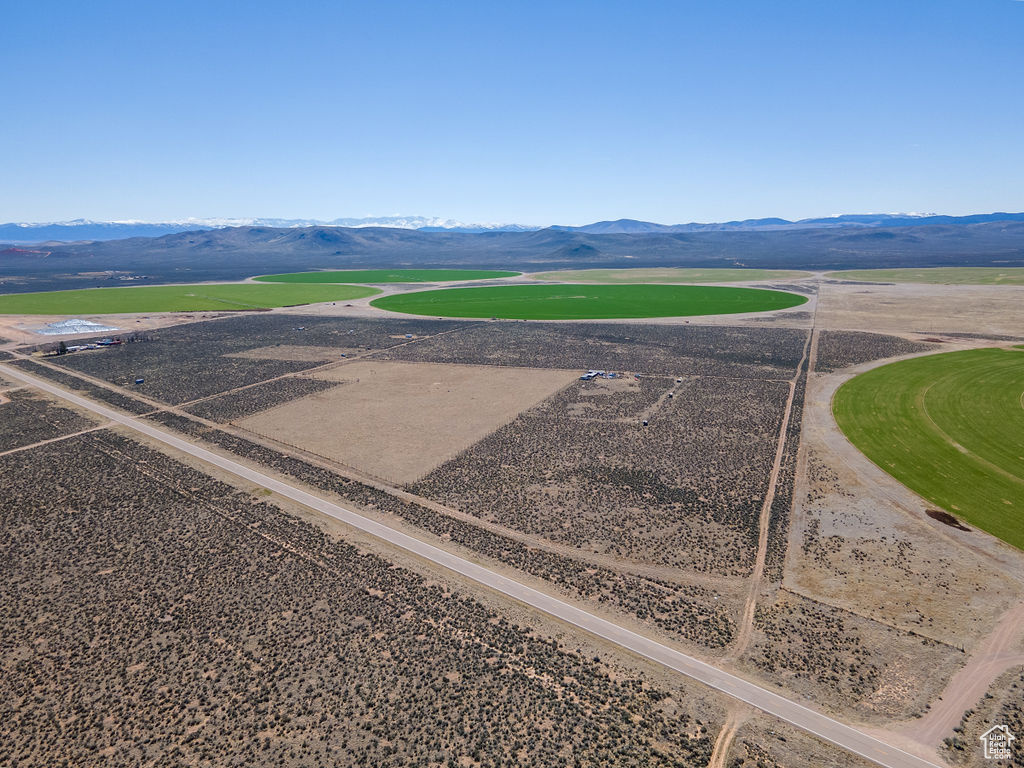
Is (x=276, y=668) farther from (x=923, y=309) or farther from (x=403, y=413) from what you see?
(x=923, y=309)

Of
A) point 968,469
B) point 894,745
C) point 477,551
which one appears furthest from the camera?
point 968,469

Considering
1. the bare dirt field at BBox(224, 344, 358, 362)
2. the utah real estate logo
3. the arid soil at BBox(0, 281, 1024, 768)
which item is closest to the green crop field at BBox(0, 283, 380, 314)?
the bare dirt field at BBox(224, 344, 358, 362)

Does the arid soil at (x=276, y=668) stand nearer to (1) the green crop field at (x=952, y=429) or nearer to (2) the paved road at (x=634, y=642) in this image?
(2) the paved road at (x=634, y=642)

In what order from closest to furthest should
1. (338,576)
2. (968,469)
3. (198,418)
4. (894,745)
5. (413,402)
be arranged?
(894,745) → (338,576) → (968,469) → (198,418) → (413,402)

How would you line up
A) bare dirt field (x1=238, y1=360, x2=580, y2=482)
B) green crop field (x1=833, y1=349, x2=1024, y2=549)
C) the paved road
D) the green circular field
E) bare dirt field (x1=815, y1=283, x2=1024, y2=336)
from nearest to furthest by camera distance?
the paved road < green crop field (x1=833, y1=349, x2=1024, y2=549) < bare dirt field (x1=238, y1=360, x2=580, y2=482) < bare dirt field (x1=815, y1=283, x2=1024, y2=336) < the green circular field

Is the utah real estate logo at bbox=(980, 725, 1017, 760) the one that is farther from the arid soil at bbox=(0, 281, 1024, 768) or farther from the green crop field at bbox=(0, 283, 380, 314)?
the green crop field at bbox=(0, 283, 380, 314)

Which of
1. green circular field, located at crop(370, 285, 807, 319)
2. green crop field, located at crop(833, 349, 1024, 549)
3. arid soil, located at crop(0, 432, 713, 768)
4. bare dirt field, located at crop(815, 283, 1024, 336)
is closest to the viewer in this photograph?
arid soil, located at crop(0, 432, 713, 768)

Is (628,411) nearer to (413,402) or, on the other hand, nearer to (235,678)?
(413,402)

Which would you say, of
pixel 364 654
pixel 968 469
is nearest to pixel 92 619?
pixel 364 654
